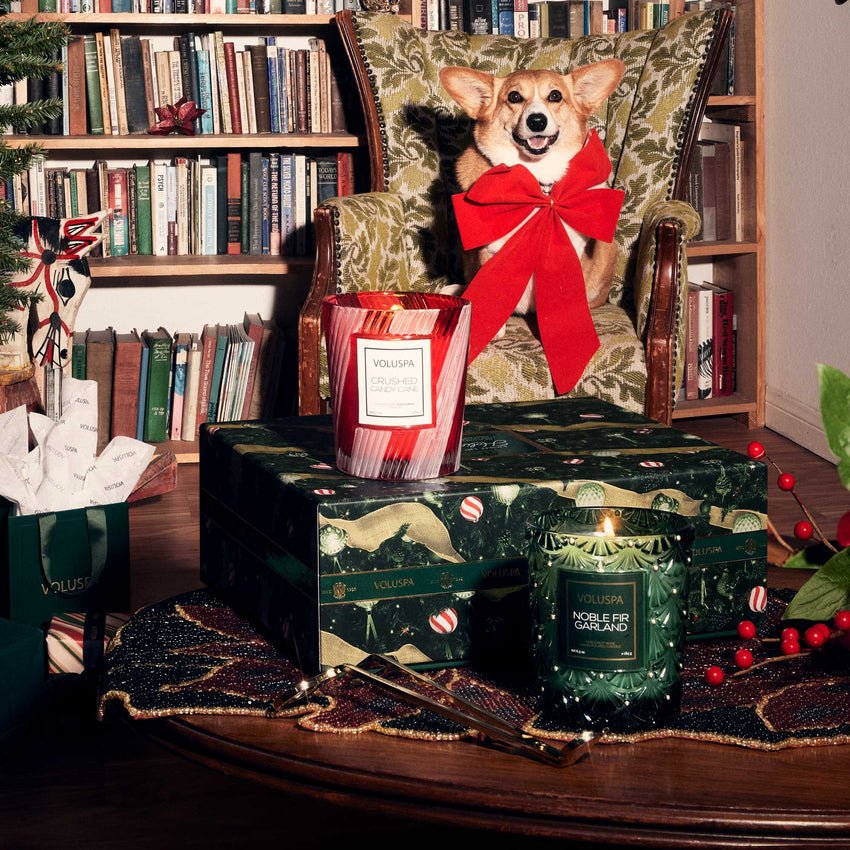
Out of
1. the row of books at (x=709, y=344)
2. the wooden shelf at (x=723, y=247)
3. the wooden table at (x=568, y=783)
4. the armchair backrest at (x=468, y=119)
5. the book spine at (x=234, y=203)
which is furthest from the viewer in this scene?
the row of books at (x=709, y=344)

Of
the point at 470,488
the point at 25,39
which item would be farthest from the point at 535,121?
the point at 470,488

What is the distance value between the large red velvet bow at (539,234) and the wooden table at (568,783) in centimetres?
152

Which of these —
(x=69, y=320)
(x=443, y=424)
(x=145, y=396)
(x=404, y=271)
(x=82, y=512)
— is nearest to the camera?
(x=443, y=424)

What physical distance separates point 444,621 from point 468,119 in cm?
196

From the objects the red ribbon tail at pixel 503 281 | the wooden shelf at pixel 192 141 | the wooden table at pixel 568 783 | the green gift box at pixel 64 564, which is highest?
the wooden shelf at pixel 192 141

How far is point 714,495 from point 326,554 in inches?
11.7

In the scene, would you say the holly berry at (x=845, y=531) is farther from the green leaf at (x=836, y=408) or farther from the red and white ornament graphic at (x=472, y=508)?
the red and white ornament graphic at (x=472, y=508)

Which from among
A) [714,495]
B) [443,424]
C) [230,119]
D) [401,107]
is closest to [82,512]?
[443,424]

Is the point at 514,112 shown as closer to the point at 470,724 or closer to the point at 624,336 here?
the point at 624,336

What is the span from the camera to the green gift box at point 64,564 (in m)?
1.58

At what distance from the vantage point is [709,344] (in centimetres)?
334

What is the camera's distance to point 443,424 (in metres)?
0.90

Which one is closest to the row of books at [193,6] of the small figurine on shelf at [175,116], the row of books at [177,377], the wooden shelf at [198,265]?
the small figurine on shelf at [175,116]

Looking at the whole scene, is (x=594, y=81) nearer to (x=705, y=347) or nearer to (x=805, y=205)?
(x=805, y=205)
